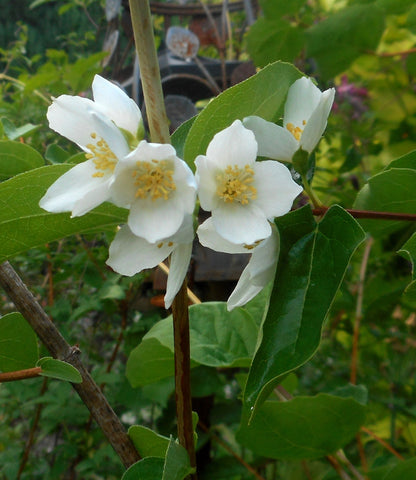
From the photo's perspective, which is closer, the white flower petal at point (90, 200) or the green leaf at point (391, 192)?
the white flower petal at point (90, 200)

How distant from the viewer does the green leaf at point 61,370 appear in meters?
0.38

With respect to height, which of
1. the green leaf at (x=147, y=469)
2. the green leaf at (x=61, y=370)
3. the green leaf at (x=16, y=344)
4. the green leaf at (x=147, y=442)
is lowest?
the green leaf at (x=147, y=442)

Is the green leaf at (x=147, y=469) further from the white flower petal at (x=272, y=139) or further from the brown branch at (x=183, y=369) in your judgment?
the white flower petal at (x=272, y=139)

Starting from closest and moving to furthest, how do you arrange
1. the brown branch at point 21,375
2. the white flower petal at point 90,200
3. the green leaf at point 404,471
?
1. the white flower petal at point 90,200
2. the brown branch at point 21,375
3. the green leaf at point 404,471

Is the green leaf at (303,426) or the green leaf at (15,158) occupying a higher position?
the green leaf at (15,158)

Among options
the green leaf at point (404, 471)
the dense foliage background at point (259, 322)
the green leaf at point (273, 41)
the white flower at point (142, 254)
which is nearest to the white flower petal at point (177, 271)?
the white flower at point (142, 254)

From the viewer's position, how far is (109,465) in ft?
3.38

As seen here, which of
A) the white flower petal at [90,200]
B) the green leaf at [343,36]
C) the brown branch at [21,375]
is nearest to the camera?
the white flower petal at [90,200]

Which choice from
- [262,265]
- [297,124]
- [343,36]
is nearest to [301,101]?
[297,124]

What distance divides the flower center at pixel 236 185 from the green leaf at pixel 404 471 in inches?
15.3

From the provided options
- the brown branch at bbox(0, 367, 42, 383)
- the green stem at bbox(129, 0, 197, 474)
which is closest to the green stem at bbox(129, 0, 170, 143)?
the green stem at bbox(129, 0, 197, 474)

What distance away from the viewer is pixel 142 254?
340mm

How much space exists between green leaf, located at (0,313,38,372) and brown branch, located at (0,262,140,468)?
0.02 meters

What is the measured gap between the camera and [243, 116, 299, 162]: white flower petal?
0.35m
